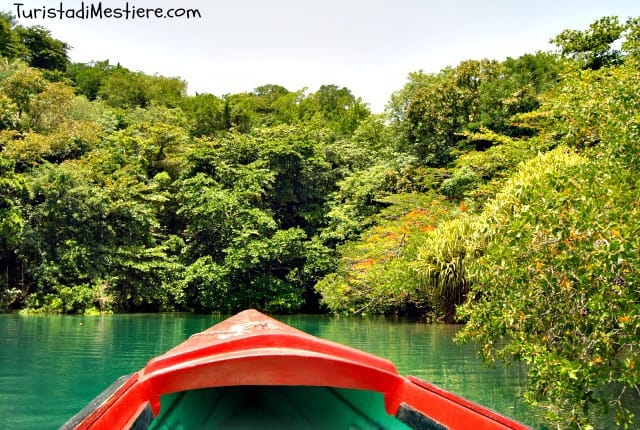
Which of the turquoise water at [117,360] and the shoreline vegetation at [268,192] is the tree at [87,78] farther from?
the turquoise water at [117,360]

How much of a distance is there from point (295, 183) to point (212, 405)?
1907 cm

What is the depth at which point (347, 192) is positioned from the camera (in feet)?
69.8

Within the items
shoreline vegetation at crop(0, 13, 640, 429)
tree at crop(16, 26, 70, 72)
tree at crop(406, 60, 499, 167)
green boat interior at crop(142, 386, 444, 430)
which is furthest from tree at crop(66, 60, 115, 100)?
green boat interior at crop(142, 386, 444, 430)

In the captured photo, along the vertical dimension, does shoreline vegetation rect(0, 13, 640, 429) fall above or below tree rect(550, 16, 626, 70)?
below

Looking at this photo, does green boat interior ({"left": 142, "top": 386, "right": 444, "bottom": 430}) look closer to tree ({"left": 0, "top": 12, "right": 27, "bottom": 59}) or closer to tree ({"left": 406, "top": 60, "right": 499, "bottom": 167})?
tree ({"left": 406, "top": 60, "right": 499, "bottom": 167})

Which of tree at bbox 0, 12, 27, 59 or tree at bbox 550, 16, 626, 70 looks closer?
tree at bbox 550, 16, 626, 70

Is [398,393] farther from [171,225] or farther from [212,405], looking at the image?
[171,225]

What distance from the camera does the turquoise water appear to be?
18.4 feet

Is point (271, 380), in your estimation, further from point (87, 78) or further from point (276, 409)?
A: point (87, 78)

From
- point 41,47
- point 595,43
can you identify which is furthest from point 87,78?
point 595,43

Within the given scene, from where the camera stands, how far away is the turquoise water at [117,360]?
5602mm

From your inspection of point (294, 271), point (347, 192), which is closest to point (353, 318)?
point (294, 271)

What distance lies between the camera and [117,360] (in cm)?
837

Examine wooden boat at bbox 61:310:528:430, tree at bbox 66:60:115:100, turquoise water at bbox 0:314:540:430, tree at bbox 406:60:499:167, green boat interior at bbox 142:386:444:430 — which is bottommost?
turquoise water at bbox 0:314:540:430
